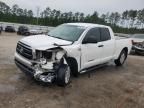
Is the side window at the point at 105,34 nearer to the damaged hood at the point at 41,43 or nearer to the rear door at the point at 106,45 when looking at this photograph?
the rear door at the point at 106,45

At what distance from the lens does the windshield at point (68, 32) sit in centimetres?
770

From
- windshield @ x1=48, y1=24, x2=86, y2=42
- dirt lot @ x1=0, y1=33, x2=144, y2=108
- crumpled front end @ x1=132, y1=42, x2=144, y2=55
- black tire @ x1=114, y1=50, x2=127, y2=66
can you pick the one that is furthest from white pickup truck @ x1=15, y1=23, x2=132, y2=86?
crumpled front end @ x1=132, y1=42, x2=144, y2=55

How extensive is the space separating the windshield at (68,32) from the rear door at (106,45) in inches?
43.4

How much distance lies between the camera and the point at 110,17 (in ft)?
275

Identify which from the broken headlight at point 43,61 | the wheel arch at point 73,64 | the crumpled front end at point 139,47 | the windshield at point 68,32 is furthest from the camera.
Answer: the crumpled front end at point 139,47

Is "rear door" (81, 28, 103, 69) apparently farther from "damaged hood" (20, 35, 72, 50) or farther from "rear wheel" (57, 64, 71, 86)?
"rear wheel" (57, 64, 71, 86)

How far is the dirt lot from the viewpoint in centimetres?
560

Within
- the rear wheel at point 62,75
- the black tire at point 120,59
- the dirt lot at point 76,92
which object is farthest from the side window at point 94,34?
the black tire at point 120,59

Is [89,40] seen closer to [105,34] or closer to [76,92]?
[105,34]

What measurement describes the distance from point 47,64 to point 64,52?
0.62m

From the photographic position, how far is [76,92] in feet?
21.3

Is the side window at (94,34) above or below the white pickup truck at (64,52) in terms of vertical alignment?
above

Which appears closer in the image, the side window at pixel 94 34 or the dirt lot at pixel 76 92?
the dirt lot at pixel 76 92

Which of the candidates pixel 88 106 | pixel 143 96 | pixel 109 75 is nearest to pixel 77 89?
pixel 88 106
